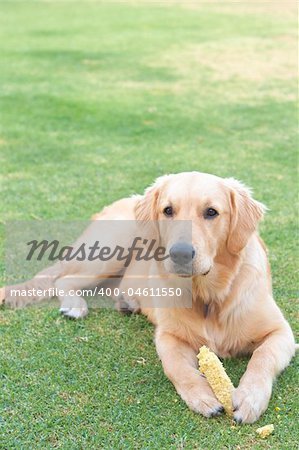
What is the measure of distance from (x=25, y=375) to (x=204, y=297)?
1.09 metres

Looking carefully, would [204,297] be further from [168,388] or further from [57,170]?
[57,170]

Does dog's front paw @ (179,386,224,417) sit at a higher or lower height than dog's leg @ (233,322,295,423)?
lower

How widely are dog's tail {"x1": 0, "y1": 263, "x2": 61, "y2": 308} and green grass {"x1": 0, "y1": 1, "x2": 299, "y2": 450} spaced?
12 cm

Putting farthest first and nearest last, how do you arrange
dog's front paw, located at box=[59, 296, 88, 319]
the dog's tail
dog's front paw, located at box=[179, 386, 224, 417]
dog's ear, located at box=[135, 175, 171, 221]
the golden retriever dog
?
the dog's tail → dog's front paw, located at box=[59, 296, 88, 319] → dog's ear, located at box=[135, 175, 171, 221] → the golden retriever dog → dog's front paw, located at box=[179, 386, 224, 417]

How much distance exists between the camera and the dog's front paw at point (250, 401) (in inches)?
125

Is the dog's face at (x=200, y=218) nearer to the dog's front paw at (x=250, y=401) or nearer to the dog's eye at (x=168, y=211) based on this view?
the dog's eye at (x=168, y=211)

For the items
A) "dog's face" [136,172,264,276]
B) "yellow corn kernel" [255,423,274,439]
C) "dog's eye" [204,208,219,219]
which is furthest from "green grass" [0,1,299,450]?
"dog's eye" [204,208,219,219]

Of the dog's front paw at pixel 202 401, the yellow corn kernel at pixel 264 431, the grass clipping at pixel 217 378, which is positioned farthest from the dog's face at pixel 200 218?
the yellow corn kernel at pixel 264 431

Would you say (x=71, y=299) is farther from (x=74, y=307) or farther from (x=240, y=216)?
(x=240, y=216)

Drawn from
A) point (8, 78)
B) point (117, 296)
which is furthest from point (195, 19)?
point (117, 296)

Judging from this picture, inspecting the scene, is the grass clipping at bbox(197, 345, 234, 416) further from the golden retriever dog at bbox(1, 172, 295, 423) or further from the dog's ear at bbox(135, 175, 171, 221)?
the dog's ear at bbox(135, 175, 171, 221)

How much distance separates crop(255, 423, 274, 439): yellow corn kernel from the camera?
3.12 metres

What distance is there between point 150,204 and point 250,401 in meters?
1.35

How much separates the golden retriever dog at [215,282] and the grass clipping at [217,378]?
94 millimetres
